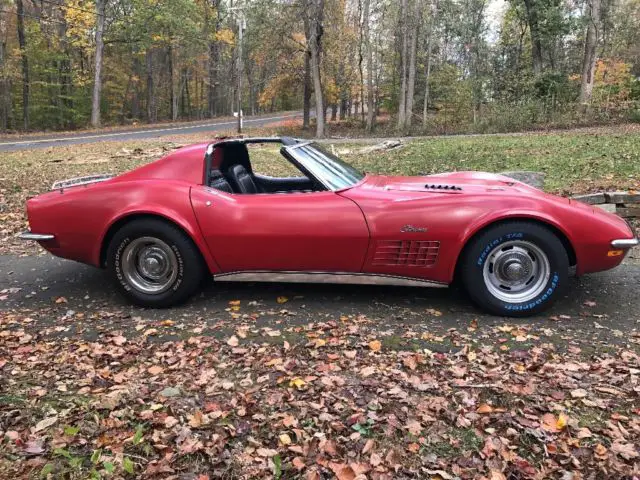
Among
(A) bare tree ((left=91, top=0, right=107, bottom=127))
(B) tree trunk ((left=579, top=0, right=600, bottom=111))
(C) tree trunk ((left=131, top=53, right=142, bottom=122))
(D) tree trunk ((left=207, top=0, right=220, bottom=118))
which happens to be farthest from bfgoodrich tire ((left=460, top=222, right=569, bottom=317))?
(C) tree trunk ((left=131, top=53, right=142, bottom=122))

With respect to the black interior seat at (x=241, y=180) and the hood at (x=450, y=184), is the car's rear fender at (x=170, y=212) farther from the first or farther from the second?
the hood at (x=450, y=184)

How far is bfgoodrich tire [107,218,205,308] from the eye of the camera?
402 cm

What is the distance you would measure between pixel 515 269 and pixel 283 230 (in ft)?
5.71

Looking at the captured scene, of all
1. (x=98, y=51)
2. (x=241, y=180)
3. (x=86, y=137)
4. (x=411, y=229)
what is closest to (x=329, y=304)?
(x=411, y=229)

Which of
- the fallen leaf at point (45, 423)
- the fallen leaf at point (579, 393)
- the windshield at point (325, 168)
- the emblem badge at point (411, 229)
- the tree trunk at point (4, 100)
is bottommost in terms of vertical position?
the fallen leaf at point (45, 423)

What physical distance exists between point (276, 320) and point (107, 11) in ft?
111

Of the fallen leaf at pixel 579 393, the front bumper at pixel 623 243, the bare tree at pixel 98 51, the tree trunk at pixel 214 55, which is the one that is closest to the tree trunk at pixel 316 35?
the bare tree at pixel 98 51

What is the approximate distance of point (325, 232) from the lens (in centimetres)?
381

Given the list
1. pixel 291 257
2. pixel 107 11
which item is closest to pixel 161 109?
pixel 107 11

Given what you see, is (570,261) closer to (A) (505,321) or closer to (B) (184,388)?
(A) (505,321)

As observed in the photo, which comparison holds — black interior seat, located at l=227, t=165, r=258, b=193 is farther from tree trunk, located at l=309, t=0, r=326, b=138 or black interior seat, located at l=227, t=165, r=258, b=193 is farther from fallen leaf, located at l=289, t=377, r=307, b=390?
tree trunk, located at l=309, t=0, r=326, b=138

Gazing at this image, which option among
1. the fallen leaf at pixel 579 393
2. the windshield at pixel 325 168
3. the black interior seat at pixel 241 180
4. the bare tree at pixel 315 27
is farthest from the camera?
the bare tree at pixel 315 27

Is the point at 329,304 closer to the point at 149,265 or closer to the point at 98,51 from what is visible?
the point at 149,265

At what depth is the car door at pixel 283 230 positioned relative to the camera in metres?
3.81
